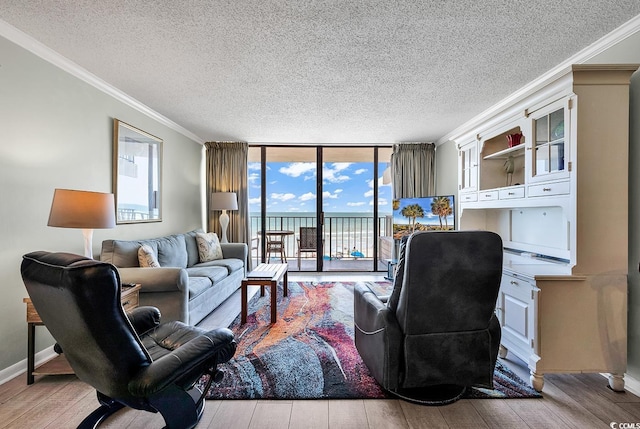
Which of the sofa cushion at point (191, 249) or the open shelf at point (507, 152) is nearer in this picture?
the open shelf at point (507, 152)

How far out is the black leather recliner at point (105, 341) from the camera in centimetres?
110

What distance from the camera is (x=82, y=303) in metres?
1.09

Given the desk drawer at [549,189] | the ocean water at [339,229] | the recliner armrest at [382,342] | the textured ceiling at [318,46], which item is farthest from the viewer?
the ocean water at [339,229]

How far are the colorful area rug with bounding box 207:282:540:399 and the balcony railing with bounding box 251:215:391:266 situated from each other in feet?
10.6

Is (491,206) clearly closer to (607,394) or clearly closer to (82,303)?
(607,394)

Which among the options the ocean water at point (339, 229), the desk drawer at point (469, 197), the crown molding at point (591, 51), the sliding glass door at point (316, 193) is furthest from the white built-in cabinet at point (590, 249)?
the ocean water at point (339, 229)

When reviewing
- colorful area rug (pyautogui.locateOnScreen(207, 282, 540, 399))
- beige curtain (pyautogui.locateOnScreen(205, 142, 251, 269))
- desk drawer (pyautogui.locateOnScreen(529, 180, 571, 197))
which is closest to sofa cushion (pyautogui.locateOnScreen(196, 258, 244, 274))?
colorful area rug (pyautogui.locateOnScreen(207, 282, 540, 399))

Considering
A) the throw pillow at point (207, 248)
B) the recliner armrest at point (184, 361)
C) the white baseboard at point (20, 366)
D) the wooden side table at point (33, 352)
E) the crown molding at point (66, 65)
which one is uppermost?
the crown molding at point (66, 65)

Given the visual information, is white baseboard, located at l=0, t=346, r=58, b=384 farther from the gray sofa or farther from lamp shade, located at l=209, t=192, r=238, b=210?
lamp shade, located at l=209, t=192, r=238, b=210

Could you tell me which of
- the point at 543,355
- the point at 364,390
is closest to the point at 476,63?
the point at 543,355

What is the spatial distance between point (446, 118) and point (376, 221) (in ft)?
7.37

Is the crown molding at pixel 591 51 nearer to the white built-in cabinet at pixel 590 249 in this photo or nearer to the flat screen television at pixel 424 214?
the white built-in cabinet at pixel 590 249

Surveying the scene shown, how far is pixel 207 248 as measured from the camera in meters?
4.25

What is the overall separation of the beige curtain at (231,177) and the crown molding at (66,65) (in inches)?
61.1
